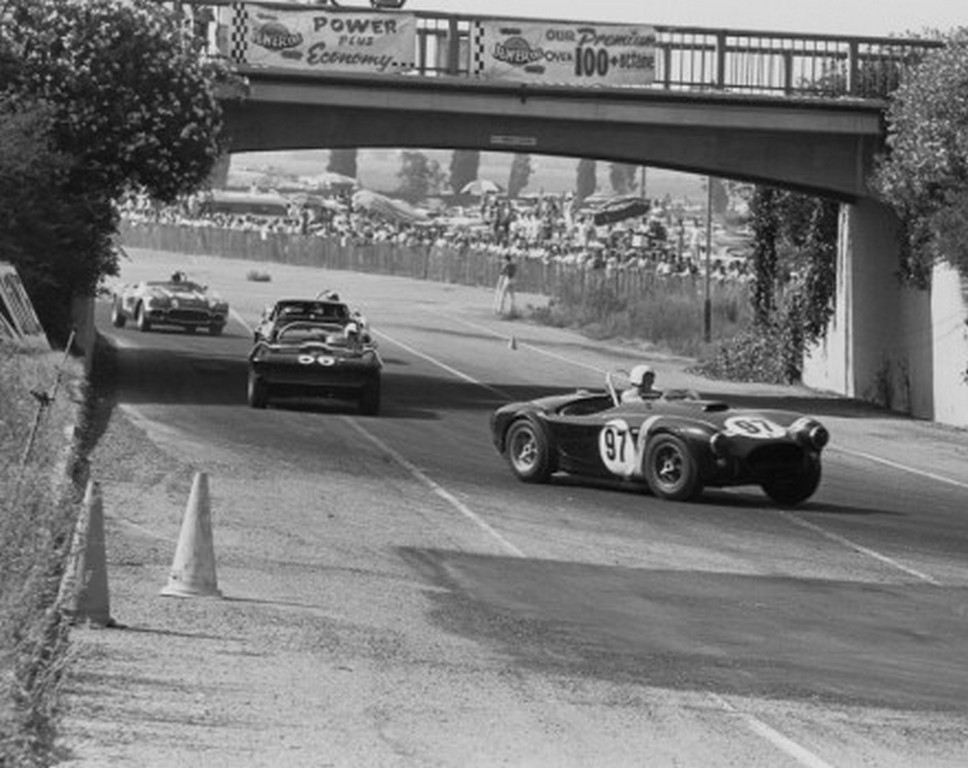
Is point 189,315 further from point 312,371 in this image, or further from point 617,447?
point 617,447

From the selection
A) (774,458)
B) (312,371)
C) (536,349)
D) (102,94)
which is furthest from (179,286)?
(774,458)

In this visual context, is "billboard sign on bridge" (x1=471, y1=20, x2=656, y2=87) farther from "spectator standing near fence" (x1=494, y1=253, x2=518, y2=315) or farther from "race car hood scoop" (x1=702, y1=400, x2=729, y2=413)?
"spectator standing near fence" (x1=494, y1=253, x2=518, y2=315)

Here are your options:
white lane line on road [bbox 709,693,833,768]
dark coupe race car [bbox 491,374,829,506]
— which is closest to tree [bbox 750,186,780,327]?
Result: dark coupe race car [bbox 491,374,829,506]

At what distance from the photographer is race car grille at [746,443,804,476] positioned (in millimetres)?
23734

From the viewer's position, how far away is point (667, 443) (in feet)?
79.3

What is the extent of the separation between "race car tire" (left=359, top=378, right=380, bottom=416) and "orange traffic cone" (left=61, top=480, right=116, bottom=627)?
20145 mm

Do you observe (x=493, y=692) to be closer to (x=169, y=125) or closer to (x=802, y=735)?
(x=802, y=735)

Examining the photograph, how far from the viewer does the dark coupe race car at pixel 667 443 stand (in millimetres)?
23672

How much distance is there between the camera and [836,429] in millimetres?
37906

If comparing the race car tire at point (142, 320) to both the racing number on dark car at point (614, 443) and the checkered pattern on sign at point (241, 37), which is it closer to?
the checkered pattern on sign at point (241, 37)

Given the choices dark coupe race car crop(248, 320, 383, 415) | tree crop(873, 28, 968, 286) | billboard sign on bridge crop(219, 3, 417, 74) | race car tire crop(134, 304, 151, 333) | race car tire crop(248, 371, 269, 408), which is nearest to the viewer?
dark coupe race car crop(248, 320, 383, 415)

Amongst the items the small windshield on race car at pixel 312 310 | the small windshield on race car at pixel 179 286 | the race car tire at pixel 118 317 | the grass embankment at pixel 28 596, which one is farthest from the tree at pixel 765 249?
the grass embankment at pixel 28 596

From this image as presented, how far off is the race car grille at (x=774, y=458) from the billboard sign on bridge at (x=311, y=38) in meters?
17.6

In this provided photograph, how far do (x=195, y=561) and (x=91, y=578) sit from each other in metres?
1.99
